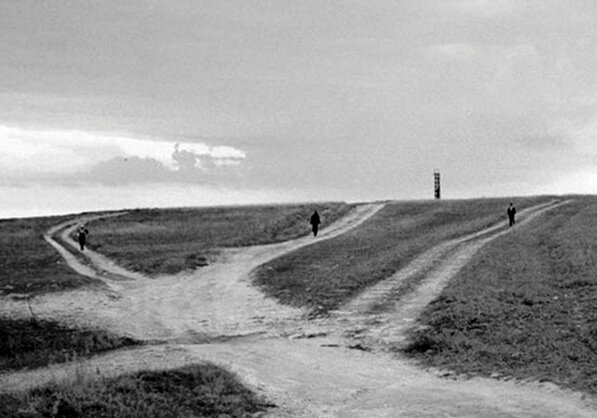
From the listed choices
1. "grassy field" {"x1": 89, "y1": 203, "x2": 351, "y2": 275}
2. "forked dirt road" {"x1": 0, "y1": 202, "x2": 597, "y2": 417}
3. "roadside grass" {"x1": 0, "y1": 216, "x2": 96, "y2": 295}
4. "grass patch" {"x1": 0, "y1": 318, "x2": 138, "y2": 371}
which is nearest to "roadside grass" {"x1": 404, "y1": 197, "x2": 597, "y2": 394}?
"forked dirt road" {"x1": 0, "y1": 202, "x2": 597, "y2": 417}

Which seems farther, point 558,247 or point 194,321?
point 558,247

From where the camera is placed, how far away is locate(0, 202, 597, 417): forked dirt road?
1767 cm

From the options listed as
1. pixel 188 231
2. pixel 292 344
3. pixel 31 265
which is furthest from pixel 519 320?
pixel 188 231

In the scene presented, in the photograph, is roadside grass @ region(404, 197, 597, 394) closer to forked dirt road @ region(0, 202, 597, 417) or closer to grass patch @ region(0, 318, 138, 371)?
forked dirt road @ region(0, 202, 597, 417)

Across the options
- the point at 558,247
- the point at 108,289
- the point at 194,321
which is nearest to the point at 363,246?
the point at 558,247

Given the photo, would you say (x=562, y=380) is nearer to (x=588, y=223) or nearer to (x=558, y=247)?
(x=558, y=247)

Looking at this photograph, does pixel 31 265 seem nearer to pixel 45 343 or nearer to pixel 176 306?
pixel 176 306

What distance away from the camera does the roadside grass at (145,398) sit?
16.3 meters

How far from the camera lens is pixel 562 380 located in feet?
60.7

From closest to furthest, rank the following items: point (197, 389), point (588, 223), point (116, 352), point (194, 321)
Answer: point (197, 389) → point (116, 352) → point (194, 321) → point (588, 223)

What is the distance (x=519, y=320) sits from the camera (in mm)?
25625

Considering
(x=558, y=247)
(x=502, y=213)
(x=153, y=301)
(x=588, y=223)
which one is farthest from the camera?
(x=502, y=213)

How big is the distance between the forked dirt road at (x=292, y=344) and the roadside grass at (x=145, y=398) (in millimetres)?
930

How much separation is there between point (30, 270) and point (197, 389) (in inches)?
1151
